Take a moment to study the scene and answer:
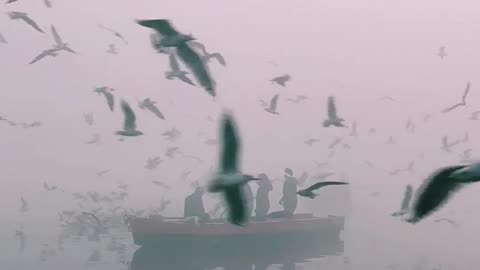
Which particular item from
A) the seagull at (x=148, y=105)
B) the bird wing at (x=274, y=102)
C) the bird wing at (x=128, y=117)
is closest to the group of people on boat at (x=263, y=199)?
the bird wing at (x=274, y=102)

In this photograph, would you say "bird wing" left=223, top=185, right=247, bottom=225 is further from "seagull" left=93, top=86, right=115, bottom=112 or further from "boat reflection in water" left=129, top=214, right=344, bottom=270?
"boat reflection in water" left=129, top=214, right=344, bottom=270

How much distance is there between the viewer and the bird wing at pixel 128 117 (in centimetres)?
979

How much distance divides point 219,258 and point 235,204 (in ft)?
47.4

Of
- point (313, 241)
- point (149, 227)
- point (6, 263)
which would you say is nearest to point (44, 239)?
point (6, 263)

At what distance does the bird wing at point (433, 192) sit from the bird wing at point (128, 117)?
6.10m

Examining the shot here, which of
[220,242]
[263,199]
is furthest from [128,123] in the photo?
[220,242]

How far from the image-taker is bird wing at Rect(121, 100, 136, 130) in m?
9.79

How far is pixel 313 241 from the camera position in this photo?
21406mm

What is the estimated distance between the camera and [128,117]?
1005 cm

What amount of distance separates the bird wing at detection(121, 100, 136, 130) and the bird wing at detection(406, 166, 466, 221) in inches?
240

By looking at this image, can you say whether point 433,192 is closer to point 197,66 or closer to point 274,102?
point 197,66

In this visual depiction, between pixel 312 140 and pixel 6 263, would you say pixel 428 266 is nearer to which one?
pixel 312 140

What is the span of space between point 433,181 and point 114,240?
25.7m

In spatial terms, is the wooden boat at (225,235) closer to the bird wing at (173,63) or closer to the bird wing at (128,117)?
the bird wing at (128,117)
